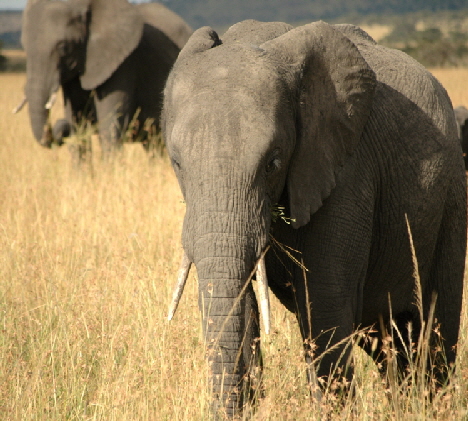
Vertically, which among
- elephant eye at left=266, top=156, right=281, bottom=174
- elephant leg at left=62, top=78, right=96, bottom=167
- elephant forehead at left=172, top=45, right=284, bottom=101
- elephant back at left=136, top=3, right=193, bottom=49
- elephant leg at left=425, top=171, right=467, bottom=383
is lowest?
elephant leg at left=62, top=78, right=96, bottom=167

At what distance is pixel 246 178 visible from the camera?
117 inches

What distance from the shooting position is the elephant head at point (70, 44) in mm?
9914

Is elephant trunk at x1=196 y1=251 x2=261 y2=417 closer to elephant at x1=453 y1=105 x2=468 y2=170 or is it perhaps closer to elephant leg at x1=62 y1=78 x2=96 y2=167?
elephant leg at x1=62 y1=78 x2=96 y2=167

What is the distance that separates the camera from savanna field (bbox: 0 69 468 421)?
3.46 meters

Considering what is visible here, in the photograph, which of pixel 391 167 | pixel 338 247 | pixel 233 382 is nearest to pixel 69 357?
pixel 233 382

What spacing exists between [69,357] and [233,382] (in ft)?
4.65

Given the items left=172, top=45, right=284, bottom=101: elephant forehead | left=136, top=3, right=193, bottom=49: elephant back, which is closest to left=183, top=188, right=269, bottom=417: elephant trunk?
left=172, top=45, right=284, bottom=101: elephant forehead

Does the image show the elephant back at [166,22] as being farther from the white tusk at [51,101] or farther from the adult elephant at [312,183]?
the adult elephant at [312,183]

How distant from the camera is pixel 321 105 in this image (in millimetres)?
3316

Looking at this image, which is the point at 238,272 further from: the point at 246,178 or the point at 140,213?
the point at 140,213

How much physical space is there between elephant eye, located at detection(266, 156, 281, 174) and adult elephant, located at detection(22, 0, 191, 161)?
702 cm

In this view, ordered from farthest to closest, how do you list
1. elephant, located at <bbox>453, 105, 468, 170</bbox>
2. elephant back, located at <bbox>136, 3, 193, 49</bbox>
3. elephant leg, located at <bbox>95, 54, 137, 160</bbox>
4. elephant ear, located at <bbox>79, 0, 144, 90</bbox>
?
elephant back, located at <bbox>136, 3, 193, 49</bbox>
elephant ear, located at <bbox>79, 0, 144, 90</bbox>
elephant leg, located at <bbox>95, 54, 137, 160</bbox>
elephant, located at <bbox>453, 105, 468, 170</bbox>

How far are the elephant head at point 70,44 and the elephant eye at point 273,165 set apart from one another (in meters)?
7.04

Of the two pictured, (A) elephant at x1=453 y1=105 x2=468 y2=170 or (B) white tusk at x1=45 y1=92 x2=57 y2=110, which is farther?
(A) elephant at x1=453 y1=105 x2=468 y2=170
